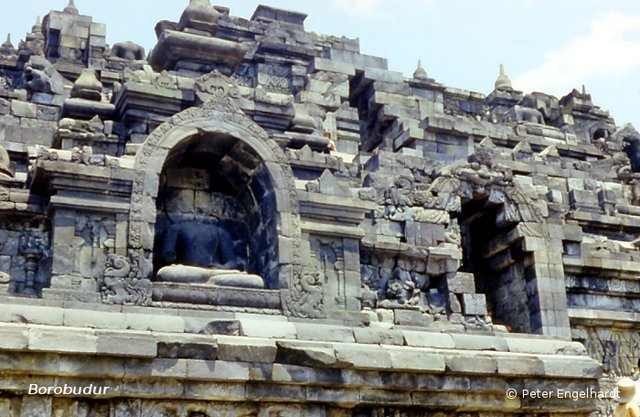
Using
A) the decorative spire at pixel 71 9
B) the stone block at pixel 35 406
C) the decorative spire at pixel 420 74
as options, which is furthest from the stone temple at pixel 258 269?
the decorative spire at pixel 420 74

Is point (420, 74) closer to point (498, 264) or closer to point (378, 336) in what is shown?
point (498, 264)

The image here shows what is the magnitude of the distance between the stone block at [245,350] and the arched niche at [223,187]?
174 centimetres

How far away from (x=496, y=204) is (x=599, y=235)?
4.25 metres

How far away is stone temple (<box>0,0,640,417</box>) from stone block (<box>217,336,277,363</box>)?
27mm

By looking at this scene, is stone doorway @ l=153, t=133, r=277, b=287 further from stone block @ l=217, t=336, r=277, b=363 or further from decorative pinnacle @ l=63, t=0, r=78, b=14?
decorative pinnacle @ l=63, t=0, r=78, b=14

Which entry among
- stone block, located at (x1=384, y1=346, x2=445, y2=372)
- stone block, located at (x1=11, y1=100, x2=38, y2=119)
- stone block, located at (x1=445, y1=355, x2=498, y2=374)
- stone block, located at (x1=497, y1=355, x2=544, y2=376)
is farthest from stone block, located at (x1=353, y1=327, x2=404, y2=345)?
stone block, located at (x1=11, y1=100, x2=38, y2=119)

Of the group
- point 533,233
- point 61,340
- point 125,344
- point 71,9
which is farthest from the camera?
point 71,9

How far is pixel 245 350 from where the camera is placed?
10.9 m

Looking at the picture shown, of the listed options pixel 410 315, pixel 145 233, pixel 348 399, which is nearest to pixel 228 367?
pixel 348 399

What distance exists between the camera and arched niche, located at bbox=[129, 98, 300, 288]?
1255 cm

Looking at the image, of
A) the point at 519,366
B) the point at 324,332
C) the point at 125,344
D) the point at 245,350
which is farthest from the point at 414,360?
the point at 125,344

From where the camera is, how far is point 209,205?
14266mm

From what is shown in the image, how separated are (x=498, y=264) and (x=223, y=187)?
6.01 metres

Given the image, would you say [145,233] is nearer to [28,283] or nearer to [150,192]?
[150,192]
